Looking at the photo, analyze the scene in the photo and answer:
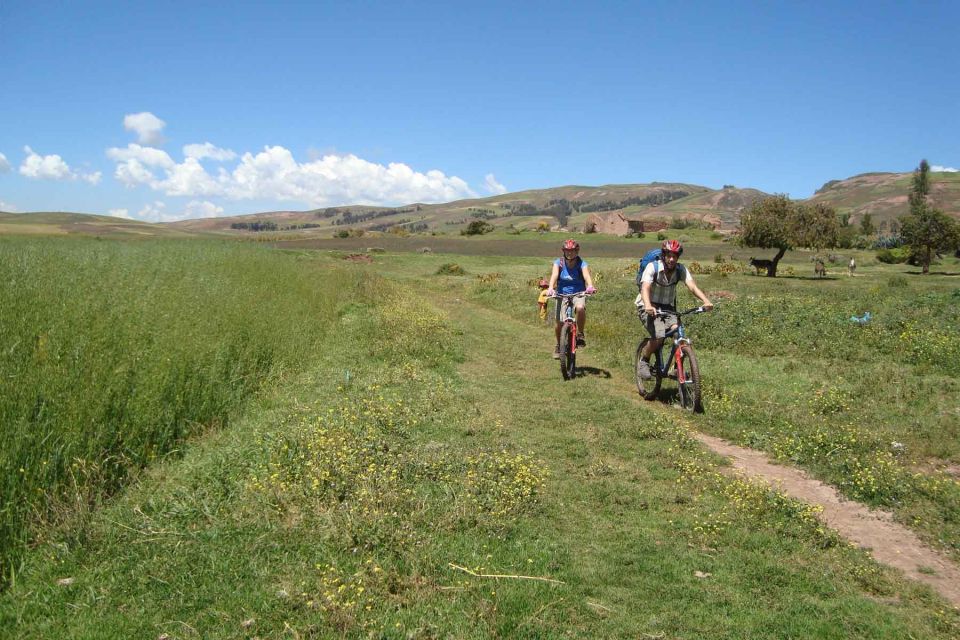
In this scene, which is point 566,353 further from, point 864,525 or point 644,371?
point 864,525

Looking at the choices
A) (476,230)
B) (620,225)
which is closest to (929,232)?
(620,225)

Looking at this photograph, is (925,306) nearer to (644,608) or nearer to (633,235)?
(644,608)

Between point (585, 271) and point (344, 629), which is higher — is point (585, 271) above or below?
above

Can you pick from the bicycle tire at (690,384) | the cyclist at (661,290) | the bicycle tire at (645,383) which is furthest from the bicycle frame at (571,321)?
the bicycle tire at (690,384)

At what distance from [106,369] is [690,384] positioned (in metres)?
6.67

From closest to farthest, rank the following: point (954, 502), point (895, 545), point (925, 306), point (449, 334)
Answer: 1. point (895, 545)
2. point (954, 502)
3. point (449, 334)
4. point (925, 306)

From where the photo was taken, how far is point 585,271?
33.9ft

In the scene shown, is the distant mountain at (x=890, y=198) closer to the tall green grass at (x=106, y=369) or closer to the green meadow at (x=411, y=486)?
the green meadow at (x=411, y=486)

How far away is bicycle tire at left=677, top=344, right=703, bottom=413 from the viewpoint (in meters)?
8.13

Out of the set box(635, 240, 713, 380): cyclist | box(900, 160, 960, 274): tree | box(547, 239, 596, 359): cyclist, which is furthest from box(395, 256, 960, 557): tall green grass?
box(900, 160, 960, 274): tree

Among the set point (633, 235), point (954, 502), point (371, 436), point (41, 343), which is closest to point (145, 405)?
point (41, 343)

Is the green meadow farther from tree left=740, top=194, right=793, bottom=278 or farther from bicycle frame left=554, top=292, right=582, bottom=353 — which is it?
tree left=740, top=194, right=793, bottom=278

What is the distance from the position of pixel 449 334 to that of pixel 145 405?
7.97 meters

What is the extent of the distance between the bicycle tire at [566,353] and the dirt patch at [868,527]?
3547mm
